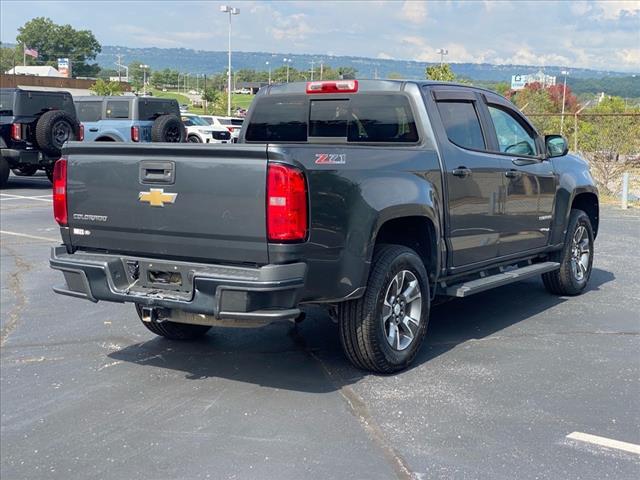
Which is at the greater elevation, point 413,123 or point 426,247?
point 413,123

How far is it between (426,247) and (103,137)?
53.8 ft

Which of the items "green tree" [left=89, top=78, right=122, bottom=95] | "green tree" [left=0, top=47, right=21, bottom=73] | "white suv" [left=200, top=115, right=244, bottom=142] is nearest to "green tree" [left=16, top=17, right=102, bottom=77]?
"green tree" [left=0, top=47, right=21, bottom=73]

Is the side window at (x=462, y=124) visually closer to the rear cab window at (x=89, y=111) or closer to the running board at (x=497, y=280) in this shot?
the running board at (x=497, y=280)

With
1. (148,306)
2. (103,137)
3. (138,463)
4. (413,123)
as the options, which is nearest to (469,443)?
(138,463)

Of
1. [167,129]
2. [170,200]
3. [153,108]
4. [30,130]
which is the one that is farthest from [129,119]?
[170,200]

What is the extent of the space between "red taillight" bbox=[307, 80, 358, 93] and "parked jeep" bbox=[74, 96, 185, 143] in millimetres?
13706

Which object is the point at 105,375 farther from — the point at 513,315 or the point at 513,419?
the point at 513,315

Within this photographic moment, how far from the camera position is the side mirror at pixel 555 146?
289 inches

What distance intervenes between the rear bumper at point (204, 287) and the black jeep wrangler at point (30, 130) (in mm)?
13180

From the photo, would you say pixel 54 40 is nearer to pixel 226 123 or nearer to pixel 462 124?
pixel 226 123

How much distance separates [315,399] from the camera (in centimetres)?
493

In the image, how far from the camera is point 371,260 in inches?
199

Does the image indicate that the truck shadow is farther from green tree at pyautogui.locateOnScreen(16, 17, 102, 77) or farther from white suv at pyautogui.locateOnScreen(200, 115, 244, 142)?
green tree at pyautogui.locateOnScreen(16, 17, 102, 77)

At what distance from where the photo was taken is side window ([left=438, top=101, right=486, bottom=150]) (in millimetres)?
6059
